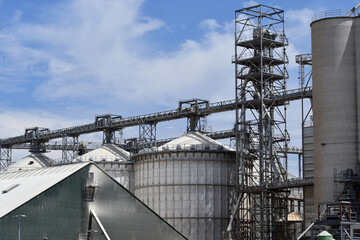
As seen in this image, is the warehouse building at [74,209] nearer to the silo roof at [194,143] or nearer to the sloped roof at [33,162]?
the silo roof at [194,143]

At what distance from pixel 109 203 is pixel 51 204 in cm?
702

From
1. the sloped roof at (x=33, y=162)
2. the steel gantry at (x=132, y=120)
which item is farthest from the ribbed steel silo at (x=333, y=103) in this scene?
the sloped roof at (x=33, y=162)

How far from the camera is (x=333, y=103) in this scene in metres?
79.8

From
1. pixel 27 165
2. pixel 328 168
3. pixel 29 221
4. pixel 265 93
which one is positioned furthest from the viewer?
pixel 27 165

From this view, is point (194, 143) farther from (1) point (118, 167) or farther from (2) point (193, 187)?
(1) point (118, 167)

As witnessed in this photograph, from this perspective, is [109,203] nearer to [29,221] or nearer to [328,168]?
[29,221]

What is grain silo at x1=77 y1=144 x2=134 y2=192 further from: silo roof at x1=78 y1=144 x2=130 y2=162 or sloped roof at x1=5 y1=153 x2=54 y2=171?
sloped roof at x1=5 y1=153 x2=54 y2=171

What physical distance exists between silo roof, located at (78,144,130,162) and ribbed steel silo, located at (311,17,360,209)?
39.4m

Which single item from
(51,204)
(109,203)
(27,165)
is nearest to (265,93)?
(109,203)

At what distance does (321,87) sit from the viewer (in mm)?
81062

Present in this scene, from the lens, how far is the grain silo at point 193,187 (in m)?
96.8

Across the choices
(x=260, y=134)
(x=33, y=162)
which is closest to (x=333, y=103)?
(x=260, y=134)

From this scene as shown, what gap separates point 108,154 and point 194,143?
1820 centimetres

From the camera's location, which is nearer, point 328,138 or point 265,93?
point 328,138
